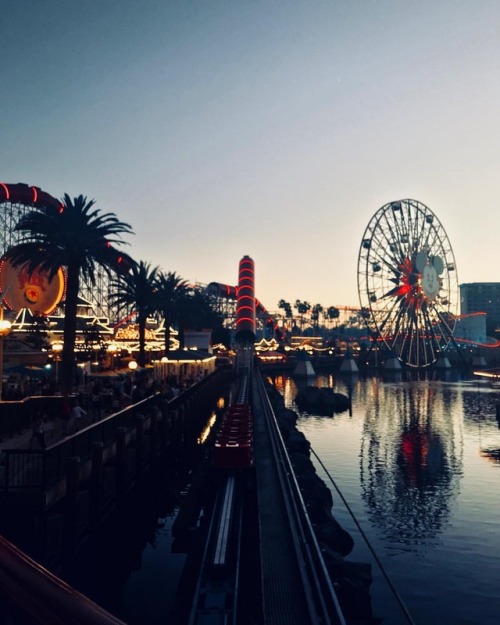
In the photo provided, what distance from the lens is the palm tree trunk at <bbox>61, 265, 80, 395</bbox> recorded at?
3625 cm

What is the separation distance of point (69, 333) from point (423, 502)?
24.6 meters

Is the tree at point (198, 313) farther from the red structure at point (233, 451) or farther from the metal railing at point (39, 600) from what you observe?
the metal railing at point (39, 600)

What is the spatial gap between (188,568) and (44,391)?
953 inches

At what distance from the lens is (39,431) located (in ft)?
76.8

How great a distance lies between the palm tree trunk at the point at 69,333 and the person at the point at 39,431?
624 centimetres

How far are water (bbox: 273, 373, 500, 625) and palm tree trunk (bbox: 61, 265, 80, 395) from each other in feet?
58.4

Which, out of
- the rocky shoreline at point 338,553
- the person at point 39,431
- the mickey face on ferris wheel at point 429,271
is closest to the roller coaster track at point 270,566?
the rocky shoreline at point 338,553

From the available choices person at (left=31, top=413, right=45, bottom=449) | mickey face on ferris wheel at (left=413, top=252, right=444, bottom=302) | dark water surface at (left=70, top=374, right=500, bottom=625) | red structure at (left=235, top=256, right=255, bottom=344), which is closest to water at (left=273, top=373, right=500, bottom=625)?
dark water surface at (left=70, top=374, right=500, bottom=625)

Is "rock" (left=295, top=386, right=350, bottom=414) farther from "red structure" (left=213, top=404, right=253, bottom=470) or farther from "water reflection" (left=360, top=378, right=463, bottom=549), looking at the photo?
"red structure" (left=213, top=404, right=253, bottom=470)

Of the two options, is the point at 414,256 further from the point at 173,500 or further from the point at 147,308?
the point at 173,500

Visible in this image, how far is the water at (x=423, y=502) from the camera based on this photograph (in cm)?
2125

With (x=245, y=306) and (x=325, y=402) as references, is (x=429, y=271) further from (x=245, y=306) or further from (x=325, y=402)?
(x=325, y=402)

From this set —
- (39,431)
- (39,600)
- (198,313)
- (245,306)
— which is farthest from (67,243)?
(245,306)

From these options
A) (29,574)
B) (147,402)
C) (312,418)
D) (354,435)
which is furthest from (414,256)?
(29,574)
